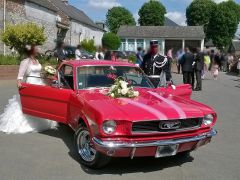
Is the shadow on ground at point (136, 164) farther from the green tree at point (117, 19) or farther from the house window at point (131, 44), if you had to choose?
the green tree at point (117, 19)

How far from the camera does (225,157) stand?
6.50 meters

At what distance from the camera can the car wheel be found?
5.46m

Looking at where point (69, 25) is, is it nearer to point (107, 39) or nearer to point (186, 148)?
point (107, 39)

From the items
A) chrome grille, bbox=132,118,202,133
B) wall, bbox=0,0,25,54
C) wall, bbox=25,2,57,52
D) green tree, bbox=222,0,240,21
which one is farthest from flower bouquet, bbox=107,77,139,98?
green tree, bbox=222,0,240,21

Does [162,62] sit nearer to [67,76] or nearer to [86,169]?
[67,76]

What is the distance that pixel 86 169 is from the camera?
562cm

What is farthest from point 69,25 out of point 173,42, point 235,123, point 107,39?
point 235,123

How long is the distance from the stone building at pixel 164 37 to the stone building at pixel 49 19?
23.0 feet

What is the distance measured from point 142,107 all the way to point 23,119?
11.2ft

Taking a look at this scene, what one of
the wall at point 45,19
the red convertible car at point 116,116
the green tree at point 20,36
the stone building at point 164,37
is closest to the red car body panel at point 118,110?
the red convertible car at point 116,116

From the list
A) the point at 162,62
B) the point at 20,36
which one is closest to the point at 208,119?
the point at 162,62

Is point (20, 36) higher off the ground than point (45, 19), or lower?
lower

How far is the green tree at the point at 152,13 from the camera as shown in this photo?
79.9 m

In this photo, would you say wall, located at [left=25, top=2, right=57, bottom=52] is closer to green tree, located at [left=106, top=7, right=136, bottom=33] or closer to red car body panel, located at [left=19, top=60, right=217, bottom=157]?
red car body panel, located at [left=19, top=60, right=217, bottom=157]
